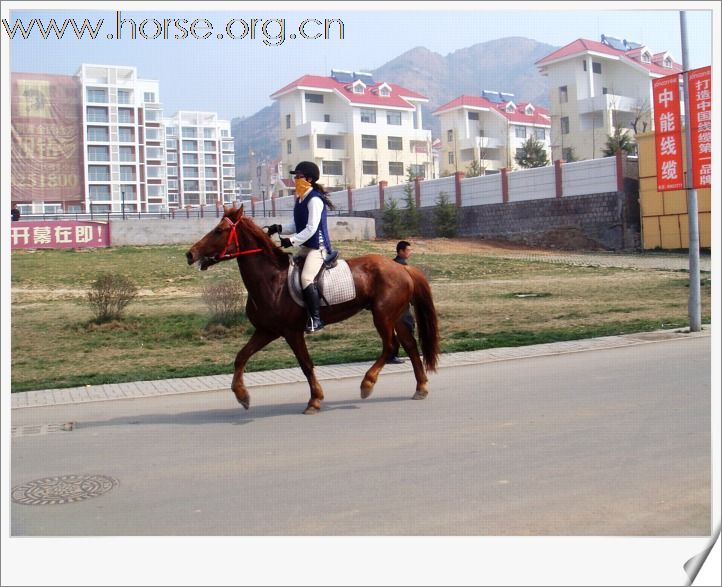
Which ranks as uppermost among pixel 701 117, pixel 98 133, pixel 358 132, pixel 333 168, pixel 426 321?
pixel 358 132

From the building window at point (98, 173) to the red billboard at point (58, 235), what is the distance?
1.00 m

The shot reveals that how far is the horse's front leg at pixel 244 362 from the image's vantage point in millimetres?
6652

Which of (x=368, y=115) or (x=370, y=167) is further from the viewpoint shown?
(x=370, y=167)

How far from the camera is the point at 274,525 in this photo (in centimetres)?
420

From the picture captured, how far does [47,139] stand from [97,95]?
1.78 metres

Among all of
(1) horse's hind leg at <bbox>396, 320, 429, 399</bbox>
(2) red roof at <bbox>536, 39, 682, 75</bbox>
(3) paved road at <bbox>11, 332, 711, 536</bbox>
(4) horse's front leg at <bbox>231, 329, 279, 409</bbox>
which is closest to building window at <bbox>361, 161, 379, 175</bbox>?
(2) red roof at <bbox>536, 39, 682, 75</bbox>

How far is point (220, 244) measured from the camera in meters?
6.50

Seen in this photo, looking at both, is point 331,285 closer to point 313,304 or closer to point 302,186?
point 313,304

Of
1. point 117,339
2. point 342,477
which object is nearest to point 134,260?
point 117,339

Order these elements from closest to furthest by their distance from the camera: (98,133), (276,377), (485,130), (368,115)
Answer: (276,377), (98,133), (368,115), (485,130)

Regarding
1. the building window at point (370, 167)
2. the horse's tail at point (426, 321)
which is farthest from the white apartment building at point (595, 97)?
the horse's tail at point (426, 321)

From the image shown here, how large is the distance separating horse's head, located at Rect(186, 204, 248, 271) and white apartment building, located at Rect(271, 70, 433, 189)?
194 inches

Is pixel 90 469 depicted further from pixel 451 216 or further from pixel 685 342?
pixel 451 216

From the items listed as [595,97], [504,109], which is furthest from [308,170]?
[595,97]
